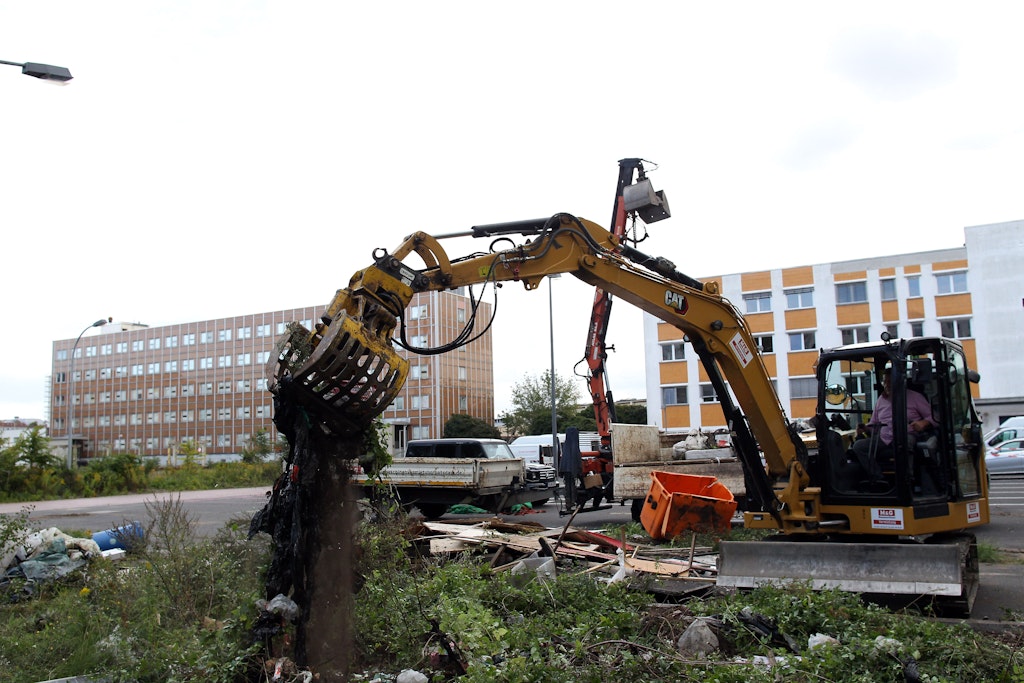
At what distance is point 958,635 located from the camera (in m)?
5.82

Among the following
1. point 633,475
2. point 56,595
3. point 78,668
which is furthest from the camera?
point 633,475

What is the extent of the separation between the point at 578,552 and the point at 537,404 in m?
47.6

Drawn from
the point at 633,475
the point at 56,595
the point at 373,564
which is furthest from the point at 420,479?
the point at 373,564

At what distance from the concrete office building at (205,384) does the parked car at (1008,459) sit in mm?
36712

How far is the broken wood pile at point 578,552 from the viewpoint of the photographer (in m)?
8.98

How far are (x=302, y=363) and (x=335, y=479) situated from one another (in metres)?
0.98

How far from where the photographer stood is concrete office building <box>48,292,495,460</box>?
2479 inches

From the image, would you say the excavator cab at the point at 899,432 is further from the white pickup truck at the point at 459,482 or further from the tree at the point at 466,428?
the tree at the point at 466,428

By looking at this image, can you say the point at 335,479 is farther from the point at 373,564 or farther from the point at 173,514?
the point at 173,514

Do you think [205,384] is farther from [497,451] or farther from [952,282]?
[497,451]

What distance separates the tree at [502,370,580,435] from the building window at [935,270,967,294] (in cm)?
2380

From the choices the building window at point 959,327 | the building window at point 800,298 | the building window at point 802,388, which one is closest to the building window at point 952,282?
the building window at point 959,327

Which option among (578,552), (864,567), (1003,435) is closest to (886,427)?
(864,567)

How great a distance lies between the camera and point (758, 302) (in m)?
49.8
